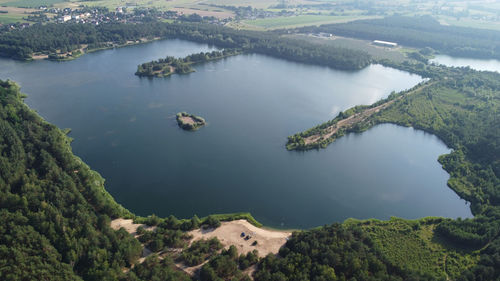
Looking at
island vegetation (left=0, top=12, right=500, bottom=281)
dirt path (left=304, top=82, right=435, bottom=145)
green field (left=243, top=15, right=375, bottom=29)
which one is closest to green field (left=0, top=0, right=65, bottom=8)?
green field (left=243, top=15, right=375, bottom=29)

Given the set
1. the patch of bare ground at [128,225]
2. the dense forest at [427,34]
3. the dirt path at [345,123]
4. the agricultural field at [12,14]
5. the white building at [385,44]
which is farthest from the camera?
the agricultural field at [12,14]

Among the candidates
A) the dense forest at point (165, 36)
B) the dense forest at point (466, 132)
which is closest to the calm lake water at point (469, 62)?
the dense forest at point (466, 132)

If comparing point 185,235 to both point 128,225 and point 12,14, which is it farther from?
point 12,14

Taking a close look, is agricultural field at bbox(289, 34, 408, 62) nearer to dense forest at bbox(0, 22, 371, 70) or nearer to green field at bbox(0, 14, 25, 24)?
dense forest at bbox(0, 22, 371, 70)

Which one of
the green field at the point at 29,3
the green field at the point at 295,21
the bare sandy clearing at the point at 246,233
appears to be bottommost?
the bare sandy clearing at the point at 246,233

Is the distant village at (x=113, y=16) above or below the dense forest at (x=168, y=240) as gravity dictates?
above

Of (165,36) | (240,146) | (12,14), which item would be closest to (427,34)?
(165,36)

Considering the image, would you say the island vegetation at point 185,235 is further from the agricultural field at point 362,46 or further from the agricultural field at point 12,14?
the agricultural field at point 12,14
